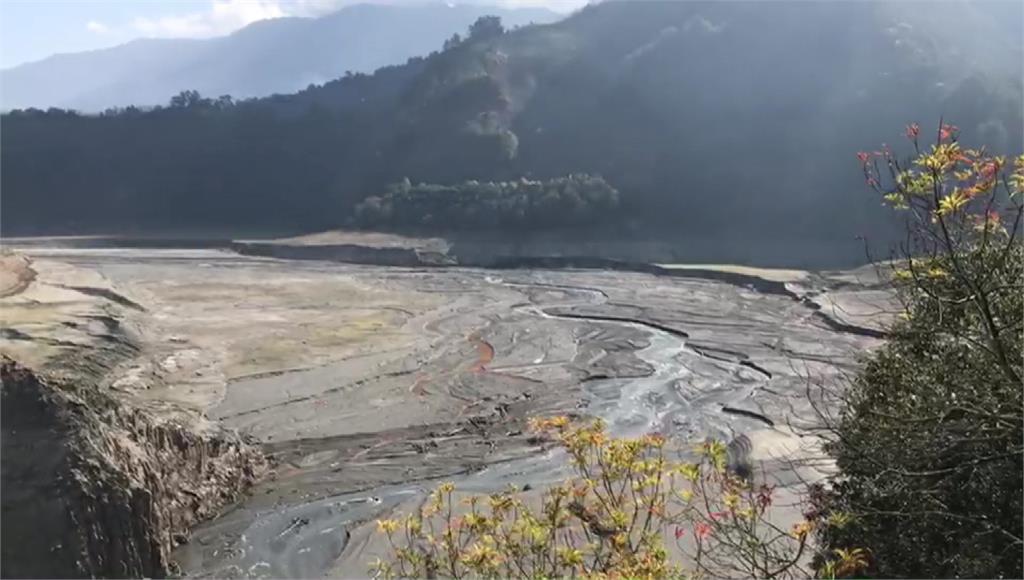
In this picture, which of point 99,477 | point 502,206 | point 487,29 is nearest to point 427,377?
point 99,477

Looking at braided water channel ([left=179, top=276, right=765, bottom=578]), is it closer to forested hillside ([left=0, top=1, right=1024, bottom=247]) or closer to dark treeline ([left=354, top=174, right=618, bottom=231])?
dark treeline ([left=354, top=174, right=618, bottom=231])

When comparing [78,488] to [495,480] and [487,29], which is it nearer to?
[495,480]

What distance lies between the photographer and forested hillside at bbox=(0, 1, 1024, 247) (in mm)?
67000

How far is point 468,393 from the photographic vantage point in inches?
910

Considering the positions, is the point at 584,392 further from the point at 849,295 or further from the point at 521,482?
the point at 849,295

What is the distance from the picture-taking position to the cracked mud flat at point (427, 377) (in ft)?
50.4

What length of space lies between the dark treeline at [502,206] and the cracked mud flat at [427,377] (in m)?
19.0

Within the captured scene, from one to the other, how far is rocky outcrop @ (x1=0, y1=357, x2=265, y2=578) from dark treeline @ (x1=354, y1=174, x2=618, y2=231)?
51.8 m

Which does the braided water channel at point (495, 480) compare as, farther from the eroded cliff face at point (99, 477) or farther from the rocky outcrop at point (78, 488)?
the rocky outcrop at point (78, 488)

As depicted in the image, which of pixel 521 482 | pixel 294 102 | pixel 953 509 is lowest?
pixel 521 482

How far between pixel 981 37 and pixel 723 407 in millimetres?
83109

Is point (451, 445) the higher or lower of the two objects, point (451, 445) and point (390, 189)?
the lower

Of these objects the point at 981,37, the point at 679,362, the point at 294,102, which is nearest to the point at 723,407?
the point at 679,362

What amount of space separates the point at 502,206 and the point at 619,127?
738 inches
